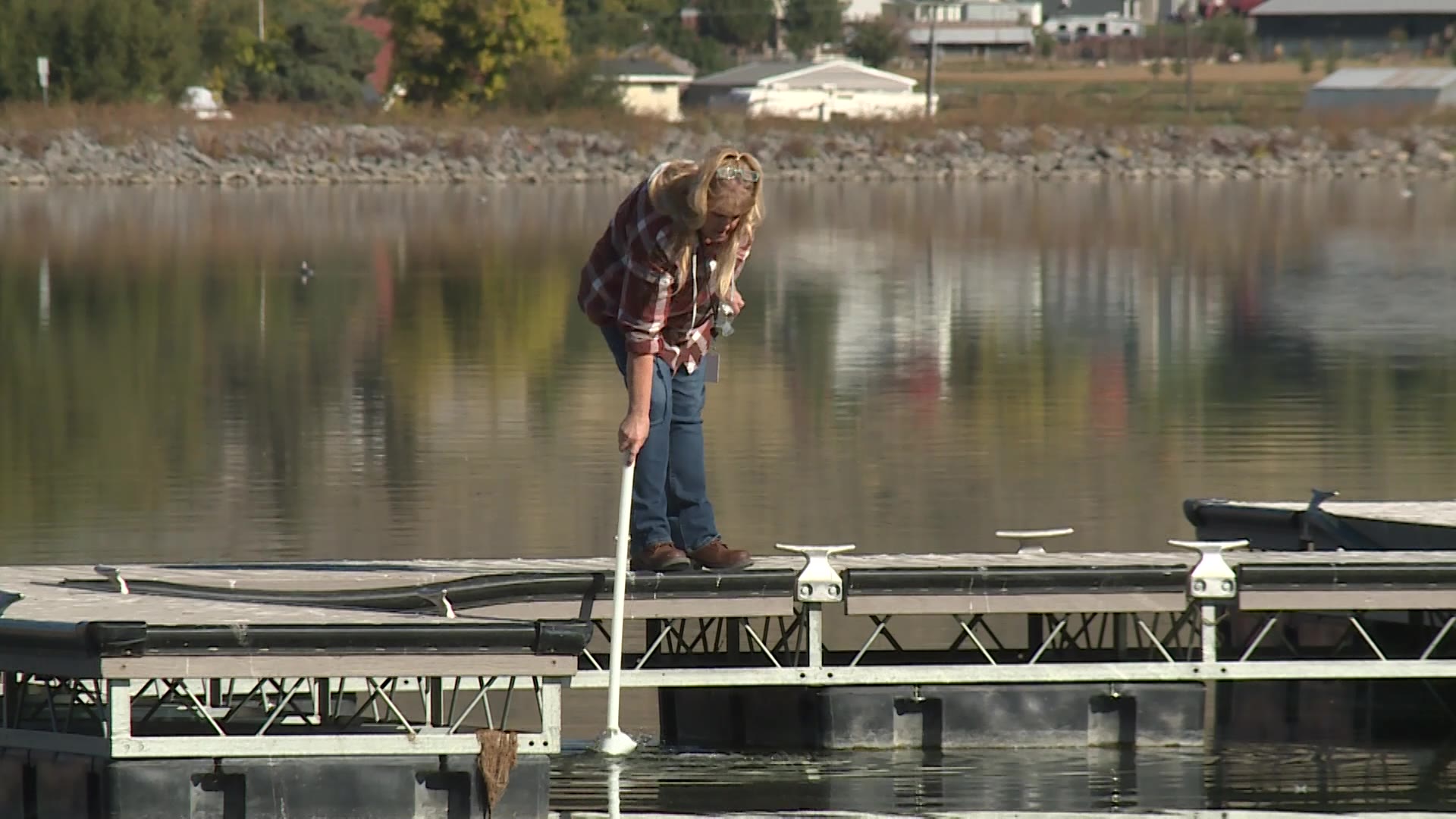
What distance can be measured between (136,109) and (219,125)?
2.37 metres

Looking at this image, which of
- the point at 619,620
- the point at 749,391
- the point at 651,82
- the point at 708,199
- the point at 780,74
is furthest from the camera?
the point at 780,74

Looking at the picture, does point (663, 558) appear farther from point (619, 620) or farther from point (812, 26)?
point (812, 26)

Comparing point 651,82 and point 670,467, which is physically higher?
point 651,82

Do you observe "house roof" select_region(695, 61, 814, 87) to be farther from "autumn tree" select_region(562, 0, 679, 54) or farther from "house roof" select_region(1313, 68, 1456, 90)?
"house roof" select_region(1313, 68, 1456, 90)

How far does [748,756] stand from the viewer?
8594 mm

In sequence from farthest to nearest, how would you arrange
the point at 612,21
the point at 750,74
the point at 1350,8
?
the point at 1350,8
the point at 612,21
the point at 750,74

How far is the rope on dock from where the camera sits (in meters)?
7.12

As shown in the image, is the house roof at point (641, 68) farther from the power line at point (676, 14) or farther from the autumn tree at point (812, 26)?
the autumn tree at point (812, 26)

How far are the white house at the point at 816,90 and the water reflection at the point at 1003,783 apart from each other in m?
87.9

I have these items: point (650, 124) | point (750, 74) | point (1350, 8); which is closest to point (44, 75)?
point (650, 124)

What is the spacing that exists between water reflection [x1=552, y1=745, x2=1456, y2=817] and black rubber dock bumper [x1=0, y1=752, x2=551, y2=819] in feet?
1.96

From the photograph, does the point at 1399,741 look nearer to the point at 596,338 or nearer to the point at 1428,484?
the point at 1428,484

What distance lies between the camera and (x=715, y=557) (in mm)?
8344

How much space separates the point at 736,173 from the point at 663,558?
144cm
